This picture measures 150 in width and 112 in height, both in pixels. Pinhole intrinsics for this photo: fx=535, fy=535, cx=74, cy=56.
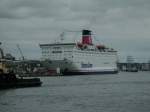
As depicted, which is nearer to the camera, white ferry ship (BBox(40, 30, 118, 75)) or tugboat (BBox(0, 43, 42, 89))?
tugboat (BBox(0, 43, 42, 89))

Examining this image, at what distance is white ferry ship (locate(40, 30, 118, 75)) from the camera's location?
127250 mm

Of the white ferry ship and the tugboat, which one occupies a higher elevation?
the white ferry ship

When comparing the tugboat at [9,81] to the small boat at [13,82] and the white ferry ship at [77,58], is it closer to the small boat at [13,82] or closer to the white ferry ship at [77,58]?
the small boat at [13,82]

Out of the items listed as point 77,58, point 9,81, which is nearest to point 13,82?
point 9,81

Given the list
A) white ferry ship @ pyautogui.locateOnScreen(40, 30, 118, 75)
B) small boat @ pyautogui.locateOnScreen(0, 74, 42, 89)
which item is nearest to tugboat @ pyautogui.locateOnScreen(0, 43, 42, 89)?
small boat @ pyautogui.locateOnScreen(0, 74, 42, 89)

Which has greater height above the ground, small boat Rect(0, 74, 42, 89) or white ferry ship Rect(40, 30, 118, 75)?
white ferry ship Rect(40, 30, 118, 75)

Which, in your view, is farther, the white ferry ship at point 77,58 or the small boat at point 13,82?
the white ferry ship at point 77,58

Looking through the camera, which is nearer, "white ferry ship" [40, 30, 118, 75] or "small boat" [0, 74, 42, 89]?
"small boat" [0, 74, 42, 89]

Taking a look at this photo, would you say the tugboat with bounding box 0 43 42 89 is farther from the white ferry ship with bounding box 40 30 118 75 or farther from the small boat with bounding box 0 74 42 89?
the white ferry ship with bounding box 40 30 118 75

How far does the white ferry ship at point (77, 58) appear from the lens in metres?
127

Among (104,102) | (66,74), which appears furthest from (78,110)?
(66,74)

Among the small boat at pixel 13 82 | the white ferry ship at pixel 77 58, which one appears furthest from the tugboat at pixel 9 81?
the white ferry ship at pixel 77 58

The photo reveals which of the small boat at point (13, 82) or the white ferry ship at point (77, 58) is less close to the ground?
the white ferry ship at point (77, 58)

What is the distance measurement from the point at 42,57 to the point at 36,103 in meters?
89.8
